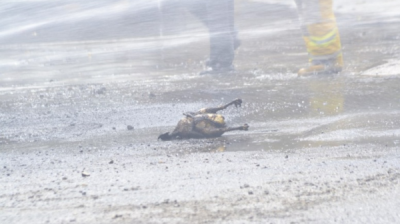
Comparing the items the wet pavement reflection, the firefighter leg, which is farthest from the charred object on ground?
the firefighter leg

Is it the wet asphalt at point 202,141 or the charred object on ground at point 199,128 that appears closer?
the wet asphalt at point 202,141

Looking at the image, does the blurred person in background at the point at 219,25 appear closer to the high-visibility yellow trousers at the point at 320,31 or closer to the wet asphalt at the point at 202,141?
the wet asphalt at the point at 202,141

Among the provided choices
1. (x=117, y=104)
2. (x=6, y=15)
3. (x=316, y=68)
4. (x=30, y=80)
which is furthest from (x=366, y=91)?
(x=6, y=15)

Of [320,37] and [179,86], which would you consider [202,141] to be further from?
[320,37]

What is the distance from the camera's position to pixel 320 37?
31.5 feet

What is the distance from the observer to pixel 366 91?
7.20 meters

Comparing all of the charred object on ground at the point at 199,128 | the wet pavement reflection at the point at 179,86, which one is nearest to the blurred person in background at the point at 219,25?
the wet pavement reflection at the point at 179,86

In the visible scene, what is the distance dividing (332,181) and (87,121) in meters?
3.60

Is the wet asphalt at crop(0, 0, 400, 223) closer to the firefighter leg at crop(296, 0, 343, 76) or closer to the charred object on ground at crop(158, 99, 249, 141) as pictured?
the charred object on ground at crop(158, 99, 249, 141)

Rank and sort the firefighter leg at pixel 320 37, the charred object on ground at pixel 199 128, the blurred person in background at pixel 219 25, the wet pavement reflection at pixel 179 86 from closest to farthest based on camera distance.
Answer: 1. the charred object on ground at pixel 199 128
2. the wet pavement reflection at pixel 179 86
3. the firefighter leg at pixel 320 37
4. the blurred person in background at pixel 219 25

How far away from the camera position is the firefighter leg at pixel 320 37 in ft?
→ 29.2

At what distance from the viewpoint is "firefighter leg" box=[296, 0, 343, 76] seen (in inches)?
350

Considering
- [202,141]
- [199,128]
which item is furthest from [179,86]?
[202,141]

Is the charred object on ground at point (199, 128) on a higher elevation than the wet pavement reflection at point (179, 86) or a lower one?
higher
